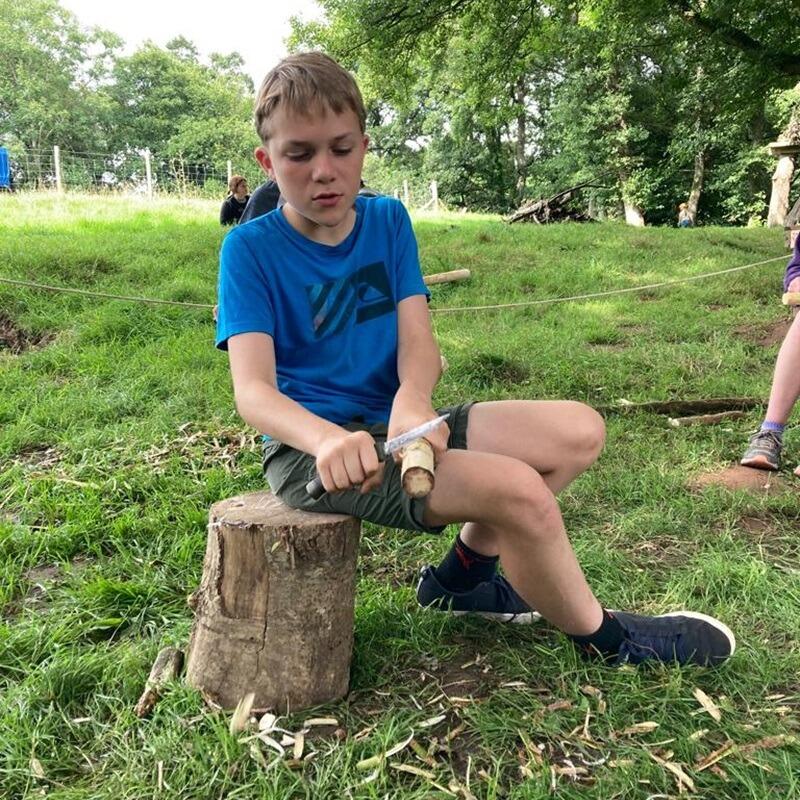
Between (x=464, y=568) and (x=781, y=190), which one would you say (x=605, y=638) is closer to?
(x=464, y=568)

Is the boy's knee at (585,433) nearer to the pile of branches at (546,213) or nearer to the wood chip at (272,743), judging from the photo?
the wood chip at (272,743)

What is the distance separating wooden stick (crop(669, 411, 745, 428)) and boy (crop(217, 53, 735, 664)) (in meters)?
2.00

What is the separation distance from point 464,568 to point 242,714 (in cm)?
73

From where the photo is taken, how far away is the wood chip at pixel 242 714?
1.62 m

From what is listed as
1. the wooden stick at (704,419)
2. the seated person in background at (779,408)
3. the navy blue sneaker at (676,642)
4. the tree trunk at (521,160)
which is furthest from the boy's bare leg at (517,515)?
the tree trunk at (521,160)

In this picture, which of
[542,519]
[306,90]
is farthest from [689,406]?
[306,90]

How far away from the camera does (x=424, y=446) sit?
4.72 feet

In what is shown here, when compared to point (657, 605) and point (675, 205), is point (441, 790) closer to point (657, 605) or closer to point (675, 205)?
point (657, 605)

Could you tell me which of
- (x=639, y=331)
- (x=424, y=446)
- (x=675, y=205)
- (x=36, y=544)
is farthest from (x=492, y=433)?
(x=675, y=205)

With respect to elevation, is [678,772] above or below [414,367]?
below

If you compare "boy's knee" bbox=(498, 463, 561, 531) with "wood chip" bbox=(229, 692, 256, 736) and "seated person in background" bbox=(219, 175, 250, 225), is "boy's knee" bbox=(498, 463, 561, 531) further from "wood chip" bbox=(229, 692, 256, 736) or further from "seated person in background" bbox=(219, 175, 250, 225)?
"seated person in background" bbox=(219, 175, 250, 225)

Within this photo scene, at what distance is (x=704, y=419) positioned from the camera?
3.75 metres

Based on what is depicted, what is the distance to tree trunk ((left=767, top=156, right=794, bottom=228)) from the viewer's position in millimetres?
17734

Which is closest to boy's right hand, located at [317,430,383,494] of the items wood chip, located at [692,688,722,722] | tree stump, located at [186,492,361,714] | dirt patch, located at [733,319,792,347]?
tree stump, located at [186,492,361,714]
